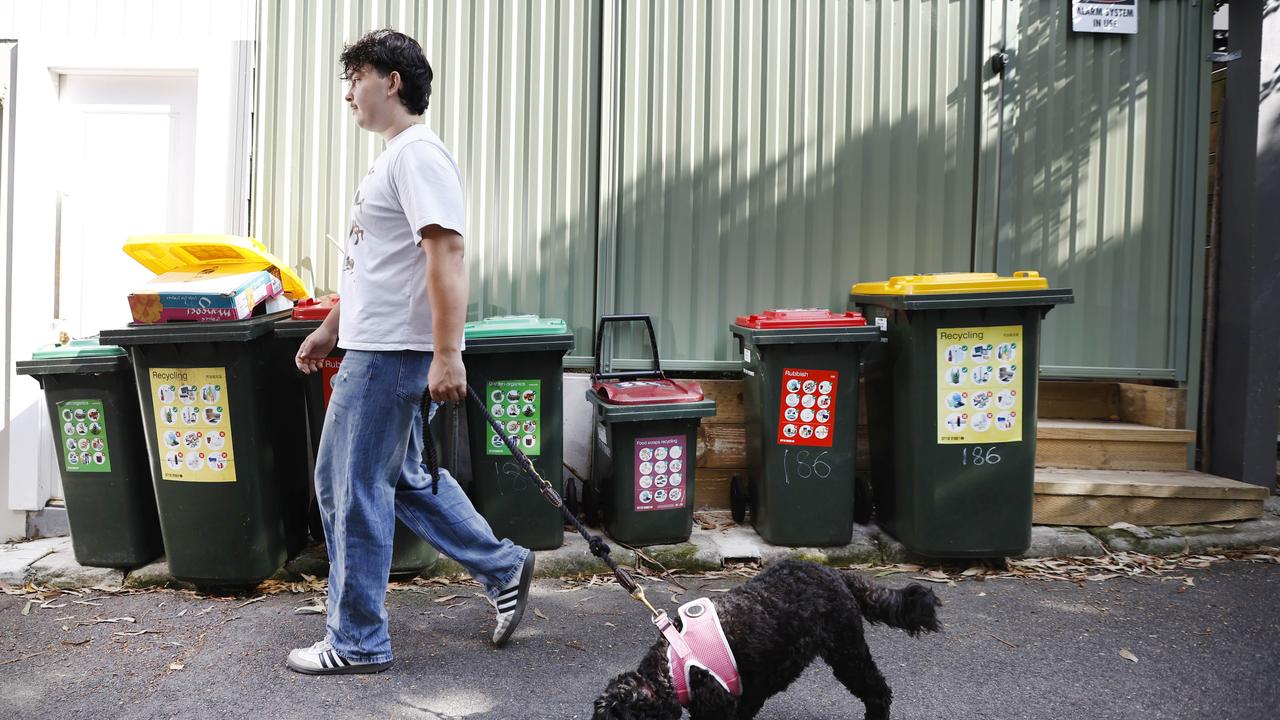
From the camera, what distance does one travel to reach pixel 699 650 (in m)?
2.35

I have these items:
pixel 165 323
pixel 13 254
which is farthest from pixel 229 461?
pixel 13 254

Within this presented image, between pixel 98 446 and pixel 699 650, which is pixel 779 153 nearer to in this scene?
pixel 699 650

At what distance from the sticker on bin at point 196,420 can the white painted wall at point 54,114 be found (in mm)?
1413

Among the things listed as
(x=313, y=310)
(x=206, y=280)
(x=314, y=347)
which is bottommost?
(x=314, y=347)

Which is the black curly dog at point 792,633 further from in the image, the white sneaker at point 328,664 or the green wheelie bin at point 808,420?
the green wheelie bin at point 808,420

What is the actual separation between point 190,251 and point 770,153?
10.0 feet

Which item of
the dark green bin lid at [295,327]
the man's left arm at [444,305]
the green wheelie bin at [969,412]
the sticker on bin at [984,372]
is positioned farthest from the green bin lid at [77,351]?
the sticker on bin at [984,372]

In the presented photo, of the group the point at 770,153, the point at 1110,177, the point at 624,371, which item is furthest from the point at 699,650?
the point at 1110,177

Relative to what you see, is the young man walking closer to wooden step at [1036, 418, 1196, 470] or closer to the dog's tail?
the dog's tail

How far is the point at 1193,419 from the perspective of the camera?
17.7ft

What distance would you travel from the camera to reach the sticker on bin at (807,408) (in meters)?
4.47

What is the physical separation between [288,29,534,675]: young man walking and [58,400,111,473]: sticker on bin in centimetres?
156

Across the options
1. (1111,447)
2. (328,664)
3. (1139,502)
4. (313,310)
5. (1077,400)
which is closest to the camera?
(328,664)

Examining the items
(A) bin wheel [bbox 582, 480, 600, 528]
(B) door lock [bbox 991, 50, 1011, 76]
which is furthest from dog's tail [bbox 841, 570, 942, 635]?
(B) door lock [bbox 991, 50, 1011, 76]
